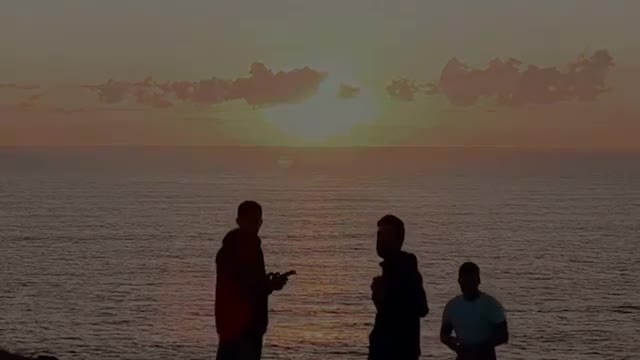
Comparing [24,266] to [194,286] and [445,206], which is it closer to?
[194,286]

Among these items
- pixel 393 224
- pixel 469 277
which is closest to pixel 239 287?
pixel 393 224

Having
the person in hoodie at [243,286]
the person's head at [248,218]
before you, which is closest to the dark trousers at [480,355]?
the person in hoodie at [243,286]

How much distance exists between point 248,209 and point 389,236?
136cm

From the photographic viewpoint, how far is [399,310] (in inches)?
331

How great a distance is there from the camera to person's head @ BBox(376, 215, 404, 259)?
8.12 m

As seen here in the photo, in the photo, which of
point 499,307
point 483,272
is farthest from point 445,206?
point 499,307

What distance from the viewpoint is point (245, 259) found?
8758mm

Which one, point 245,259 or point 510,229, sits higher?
point 510,229

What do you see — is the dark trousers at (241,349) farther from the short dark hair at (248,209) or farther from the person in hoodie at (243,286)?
the short dark hair at (248,209)

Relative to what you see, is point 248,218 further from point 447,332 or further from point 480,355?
point 480,355

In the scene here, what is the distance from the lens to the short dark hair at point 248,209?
8.70 m

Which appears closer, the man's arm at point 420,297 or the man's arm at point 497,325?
the man's arm at point 420,297

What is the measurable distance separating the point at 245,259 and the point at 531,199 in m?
182

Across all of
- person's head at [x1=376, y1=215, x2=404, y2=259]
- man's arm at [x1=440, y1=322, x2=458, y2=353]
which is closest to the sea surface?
man's arm at [x1=440, y1=322, x2=458, y2=353]
